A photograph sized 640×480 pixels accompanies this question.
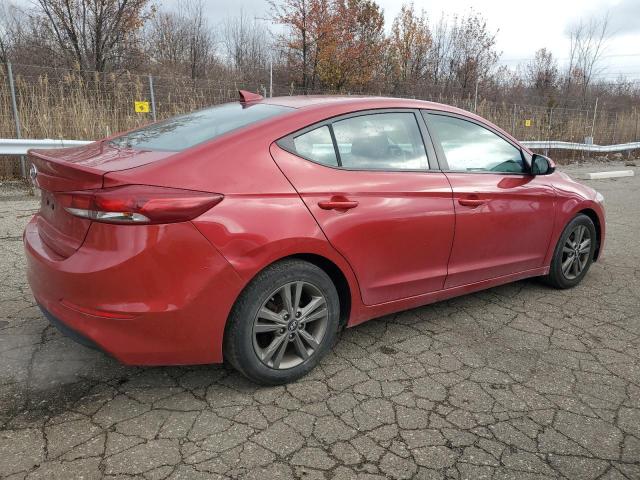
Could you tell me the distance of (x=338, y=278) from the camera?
2910mm

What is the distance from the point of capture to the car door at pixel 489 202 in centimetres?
340

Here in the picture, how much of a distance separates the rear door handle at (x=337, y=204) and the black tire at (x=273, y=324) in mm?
318

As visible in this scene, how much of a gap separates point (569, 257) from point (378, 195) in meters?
2.31

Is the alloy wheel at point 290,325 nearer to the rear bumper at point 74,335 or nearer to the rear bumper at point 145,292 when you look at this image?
the rear bumper at point 145,292

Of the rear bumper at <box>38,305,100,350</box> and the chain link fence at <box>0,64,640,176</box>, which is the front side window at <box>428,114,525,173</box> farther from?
the chain link fence at <box>0,64,640,176</box>

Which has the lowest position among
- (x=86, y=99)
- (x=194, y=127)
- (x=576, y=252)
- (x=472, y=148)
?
(x=576, y=252)

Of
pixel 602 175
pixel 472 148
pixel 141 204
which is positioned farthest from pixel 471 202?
pixel 602 175

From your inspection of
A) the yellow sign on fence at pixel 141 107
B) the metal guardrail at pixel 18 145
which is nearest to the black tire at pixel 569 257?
the metal guardrail at pixel 18 145

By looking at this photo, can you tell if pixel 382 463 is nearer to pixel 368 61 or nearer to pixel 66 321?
pixel 66 321

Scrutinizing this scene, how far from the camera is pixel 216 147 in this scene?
8.26 ft

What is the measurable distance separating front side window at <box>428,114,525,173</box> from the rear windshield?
1.14 m

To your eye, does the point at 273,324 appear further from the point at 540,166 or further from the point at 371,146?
the point at 540,166

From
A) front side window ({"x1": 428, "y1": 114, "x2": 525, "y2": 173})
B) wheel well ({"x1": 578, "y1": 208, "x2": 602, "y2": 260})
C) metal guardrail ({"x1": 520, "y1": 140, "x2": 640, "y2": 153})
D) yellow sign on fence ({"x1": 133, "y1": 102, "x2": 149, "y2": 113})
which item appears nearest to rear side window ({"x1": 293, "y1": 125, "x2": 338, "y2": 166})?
front side window ({"x1": 428, "y1": 114, "x2": 525, "y2": 173})

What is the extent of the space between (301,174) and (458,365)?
147 cm
